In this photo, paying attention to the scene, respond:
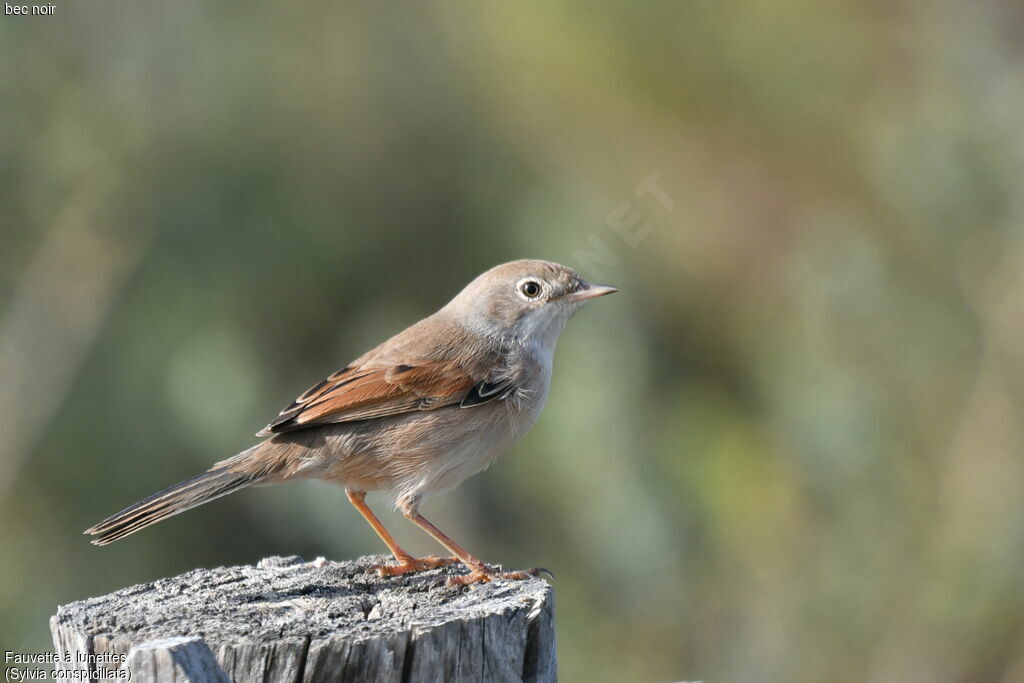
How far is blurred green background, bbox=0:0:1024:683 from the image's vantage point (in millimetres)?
6172

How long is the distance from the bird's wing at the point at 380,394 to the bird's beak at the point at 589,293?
2.23ft

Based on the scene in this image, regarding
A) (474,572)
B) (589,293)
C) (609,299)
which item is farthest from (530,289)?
(609,299)

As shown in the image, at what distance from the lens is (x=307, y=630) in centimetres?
299

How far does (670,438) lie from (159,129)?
15.0ft

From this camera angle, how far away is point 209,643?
280cm

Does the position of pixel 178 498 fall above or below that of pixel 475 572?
above

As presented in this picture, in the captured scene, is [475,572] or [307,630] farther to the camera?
[475,572]

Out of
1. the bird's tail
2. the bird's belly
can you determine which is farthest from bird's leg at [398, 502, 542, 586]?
the bird's tail

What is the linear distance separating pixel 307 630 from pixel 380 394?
1.69m

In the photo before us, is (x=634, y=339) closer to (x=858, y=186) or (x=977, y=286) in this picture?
(x=977, y=286)

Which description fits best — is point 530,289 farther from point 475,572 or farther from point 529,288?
point 475,572

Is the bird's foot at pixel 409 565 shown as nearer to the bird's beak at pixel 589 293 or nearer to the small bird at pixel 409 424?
the small bird at pixel 409 424

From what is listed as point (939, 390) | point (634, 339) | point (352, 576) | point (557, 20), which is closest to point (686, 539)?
point (634, 339)

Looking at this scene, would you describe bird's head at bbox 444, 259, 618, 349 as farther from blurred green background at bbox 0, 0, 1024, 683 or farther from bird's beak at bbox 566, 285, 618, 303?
blurred green background at bbox 0, 0, 1024, 683
